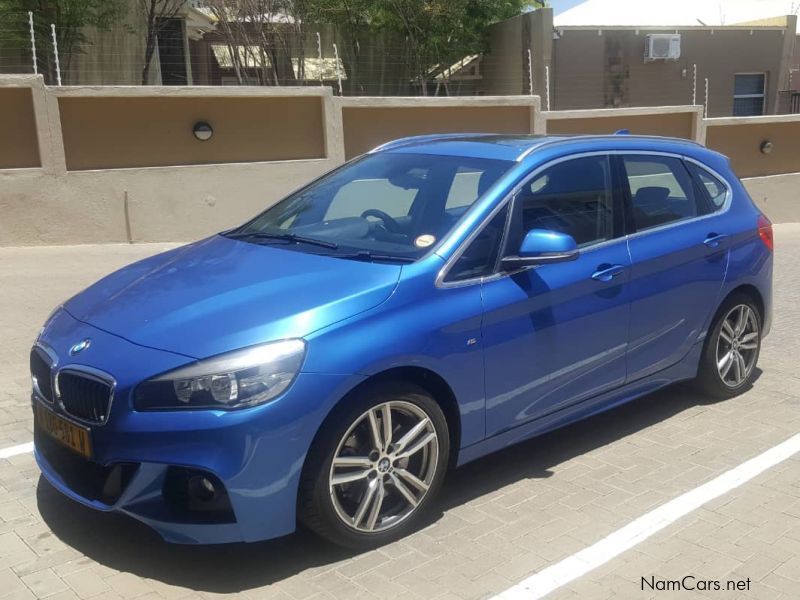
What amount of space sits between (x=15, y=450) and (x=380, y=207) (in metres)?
2.45

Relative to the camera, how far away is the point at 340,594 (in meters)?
3.31

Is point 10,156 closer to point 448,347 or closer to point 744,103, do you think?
point 448,347

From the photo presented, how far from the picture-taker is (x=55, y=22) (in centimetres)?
1451

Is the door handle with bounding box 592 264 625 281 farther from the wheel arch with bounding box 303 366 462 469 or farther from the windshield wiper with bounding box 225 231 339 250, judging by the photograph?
the windshield wiper with bounding box 225 231 339 250

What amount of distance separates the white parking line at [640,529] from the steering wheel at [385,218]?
1770 mm

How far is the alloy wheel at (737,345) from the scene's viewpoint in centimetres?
552

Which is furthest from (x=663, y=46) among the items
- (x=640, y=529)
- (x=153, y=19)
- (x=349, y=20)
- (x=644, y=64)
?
(x=640, y=529)

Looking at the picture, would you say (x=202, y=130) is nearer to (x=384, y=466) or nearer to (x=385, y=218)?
(x=385, y=218)

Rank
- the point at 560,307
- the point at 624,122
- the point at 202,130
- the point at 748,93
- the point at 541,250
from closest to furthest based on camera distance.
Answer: the point at 541,250, the point at 560,307, the point at 202,130, the point at 624,122, the point at 748,93

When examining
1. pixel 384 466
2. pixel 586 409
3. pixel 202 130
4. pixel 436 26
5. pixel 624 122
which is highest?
pixel 436 26

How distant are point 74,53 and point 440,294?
13.5 m

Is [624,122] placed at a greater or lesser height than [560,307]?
greater

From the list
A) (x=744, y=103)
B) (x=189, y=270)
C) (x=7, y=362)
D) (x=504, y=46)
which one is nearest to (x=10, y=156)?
(x=7, y=362)

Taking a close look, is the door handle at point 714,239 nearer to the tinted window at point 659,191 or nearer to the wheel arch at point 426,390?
the tinted window at point 659,191
